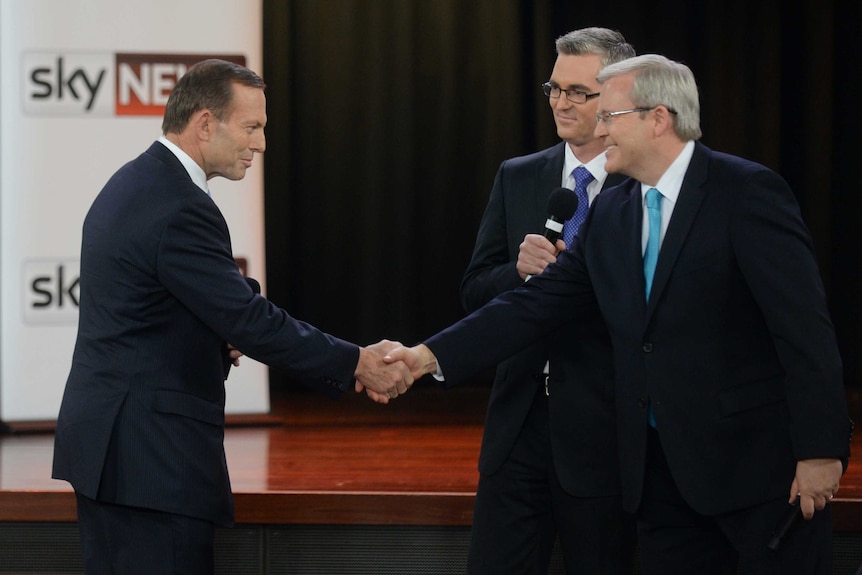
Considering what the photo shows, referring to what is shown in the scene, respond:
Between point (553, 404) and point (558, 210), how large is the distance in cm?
42

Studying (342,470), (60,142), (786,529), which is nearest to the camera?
(786,529)

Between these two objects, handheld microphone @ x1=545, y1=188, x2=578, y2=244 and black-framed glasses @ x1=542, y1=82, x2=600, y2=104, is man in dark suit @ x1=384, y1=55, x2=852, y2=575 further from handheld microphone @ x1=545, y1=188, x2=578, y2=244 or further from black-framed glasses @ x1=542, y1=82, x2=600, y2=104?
black-framed glasses @ x1=542, y1=82, x2=600, y2=104

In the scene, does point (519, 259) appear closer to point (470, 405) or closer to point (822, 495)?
point (822, 495)

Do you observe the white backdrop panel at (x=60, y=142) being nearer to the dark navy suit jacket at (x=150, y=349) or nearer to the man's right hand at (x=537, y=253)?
the dark navy suit jacket at (x=150, y=349)

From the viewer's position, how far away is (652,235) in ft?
7.64

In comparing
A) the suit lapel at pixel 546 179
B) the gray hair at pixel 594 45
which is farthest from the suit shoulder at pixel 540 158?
the gray hair at pixel 594 45

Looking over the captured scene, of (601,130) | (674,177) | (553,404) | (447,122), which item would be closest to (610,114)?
(601,130)

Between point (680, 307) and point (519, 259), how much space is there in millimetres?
461

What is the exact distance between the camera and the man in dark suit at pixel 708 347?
7.05ft

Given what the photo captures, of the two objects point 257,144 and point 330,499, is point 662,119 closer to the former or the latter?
point 257,144

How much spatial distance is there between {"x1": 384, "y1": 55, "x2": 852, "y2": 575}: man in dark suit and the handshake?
64 centimetres

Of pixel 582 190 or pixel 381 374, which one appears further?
pixel 381 374

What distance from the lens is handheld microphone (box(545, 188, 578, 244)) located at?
252cm

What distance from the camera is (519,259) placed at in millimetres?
2594
